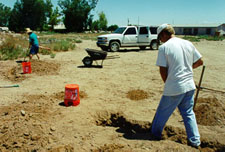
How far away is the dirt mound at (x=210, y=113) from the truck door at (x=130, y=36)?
433 inches

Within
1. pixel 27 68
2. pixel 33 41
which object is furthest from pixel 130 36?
pixel 27 68

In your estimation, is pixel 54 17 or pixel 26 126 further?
pixel 54 17

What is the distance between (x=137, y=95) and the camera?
6.00 metres

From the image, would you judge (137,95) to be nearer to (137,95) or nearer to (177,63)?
(137,95)

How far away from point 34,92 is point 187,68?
15.9ft

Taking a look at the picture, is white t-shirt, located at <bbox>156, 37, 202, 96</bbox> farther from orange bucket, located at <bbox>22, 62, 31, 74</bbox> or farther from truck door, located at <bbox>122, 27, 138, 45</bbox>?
truck door, located at <bbox>122, 27, 138, 45</bbox>

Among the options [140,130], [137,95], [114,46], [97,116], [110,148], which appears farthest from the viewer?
[114,46]

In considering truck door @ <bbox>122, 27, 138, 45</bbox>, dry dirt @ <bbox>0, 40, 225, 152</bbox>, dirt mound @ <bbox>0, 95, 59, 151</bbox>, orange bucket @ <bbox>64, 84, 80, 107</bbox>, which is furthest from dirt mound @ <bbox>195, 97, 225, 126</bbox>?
truck door @ <bbox>122, 27, 138, 45</bbox>

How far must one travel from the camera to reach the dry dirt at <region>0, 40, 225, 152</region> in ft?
11.1

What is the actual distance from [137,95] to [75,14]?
5790cm

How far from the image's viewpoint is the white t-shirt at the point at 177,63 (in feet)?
9.31

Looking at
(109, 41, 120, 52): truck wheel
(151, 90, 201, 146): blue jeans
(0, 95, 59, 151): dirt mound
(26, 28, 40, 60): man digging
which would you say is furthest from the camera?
(109, 41, 120, 52): truck wheel

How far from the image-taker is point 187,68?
297cm

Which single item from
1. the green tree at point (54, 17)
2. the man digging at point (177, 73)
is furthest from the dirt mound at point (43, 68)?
the green tree at point (54, 17)
